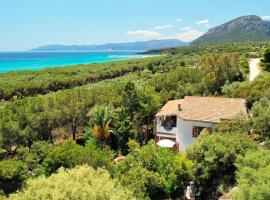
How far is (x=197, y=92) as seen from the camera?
46188 mm

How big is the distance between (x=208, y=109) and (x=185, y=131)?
2.81m

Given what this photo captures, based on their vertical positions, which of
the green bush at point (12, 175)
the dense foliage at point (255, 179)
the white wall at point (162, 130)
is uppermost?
the dense foliage at point (255, 179)

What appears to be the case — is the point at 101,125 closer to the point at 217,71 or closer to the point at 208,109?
the point at 208,109

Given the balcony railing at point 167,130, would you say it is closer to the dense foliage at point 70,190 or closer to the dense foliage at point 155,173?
the dense foliage at point 155,173

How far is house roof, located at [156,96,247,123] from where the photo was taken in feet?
101

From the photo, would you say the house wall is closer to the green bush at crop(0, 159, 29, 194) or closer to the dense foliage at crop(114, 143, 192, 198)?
the dense foliage at crop(114, 143, 192, 198)

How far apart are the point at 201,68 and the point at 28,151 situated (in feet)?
89.3

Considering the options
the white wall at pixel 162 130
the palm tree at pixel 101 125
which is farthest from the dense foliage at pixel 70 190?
the white wall at pixel 162 130

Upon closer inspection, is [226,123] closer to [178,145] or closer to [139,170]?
[178,145]

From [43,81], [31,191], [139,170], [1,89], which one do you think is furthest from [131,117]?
[43,81]

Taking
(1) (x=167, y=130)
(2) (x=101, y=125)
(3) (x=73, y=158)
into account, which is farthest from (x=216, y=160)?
(2) (x=101, y=125)

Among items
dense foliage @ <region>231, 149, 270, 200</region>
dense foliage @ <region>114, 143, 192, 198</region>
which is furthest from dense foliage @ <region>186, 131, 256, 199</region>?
dense foliage @ <region>231, 149, 270, 200</region>

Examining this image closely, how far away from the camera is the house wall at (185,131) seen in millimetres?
31156

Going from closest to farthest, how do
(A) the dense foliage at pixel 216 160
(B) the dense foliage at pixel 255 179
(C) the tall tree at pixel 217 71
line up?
(B) the dense foliage at pixel 255 179 → (A) the dense foliage at pixel 216 160 → (C) the tall tree at pixel 217 71
